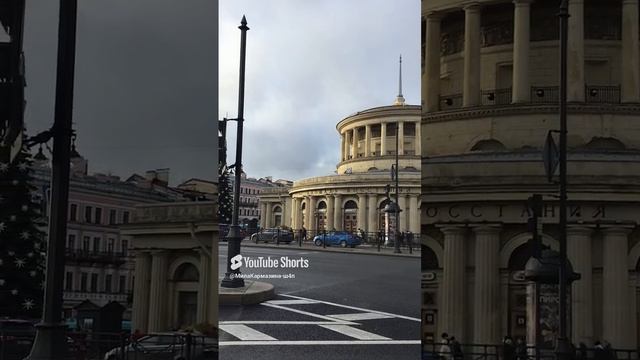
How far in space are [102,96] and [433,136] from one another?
2.48 m

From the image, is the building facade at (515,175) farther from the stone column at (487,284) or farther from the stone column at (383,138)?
the stone column at (383,138)

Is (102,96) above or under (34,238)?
above

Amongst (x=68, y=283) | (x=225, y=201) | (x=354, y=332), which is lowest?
(x=354, y=332)

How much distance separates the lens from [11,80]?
5469 millimetres

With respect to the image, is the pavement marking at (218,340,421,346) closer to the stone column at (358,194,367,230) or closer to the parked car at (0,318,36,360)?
the stone column at (358,194,367,230)

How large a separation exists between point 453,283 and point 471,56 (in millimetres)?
1670

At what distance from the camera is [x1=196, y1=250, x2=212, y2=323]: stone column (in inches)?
188

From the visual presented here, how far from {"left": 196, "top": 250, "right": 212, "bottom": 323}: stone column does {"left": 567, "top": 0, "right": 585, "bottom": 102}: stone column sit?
288 centimetres

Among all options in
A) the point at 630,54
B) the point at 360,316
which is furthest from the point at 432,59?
the point at 360,316

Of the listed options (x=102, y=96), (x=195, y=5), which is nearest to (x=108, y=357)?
(x=102, y=96)

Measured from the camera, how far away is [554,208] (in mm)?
4867

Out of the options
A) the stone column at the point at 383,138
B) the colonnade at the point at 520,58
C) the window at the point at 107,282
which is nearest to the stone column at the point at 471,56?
the colonnade at the point at 520,58

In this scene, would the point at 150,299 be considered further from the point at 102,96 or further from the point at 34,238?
the point at 102,96

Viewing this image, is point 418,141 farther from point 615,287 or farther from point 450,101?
point 615,287
